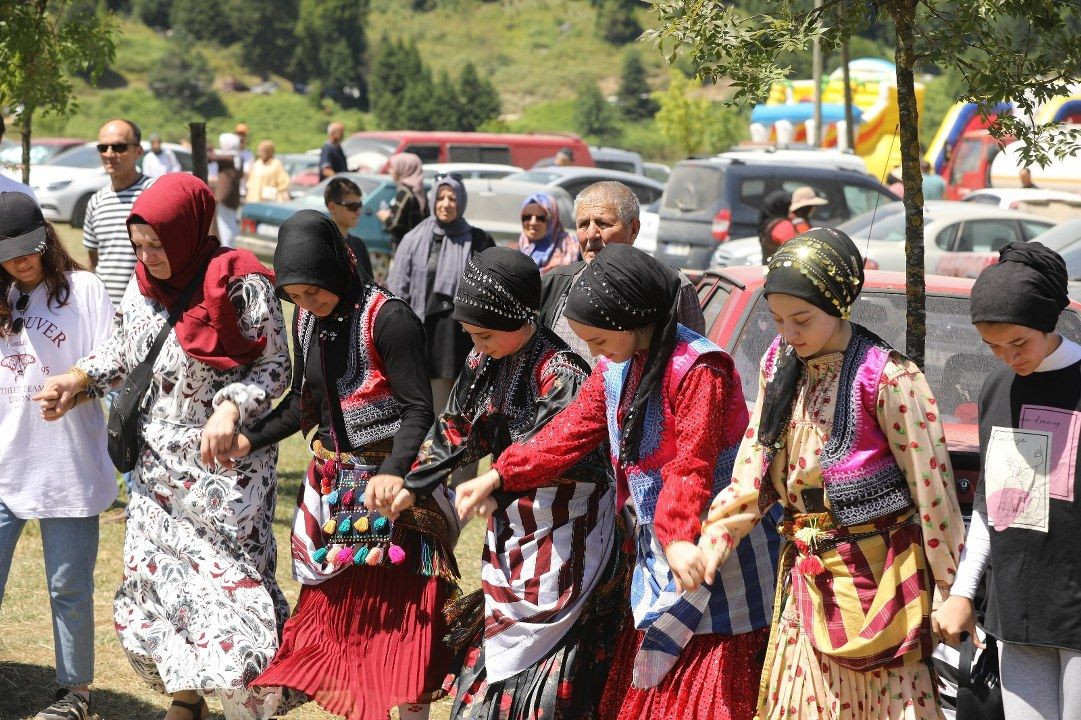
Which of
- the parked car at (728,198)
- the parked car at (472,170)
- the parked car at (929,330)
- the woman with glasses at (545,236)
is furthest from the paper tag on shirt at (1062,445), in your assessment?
the parked car at (472,170)

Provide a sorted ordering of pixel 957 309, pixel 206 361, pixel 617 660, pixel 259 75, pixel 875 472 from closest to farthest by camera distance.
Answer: pixel 875 472
pixel 617 660
pixel 206 361
pixel 957 309
pixel 259 75

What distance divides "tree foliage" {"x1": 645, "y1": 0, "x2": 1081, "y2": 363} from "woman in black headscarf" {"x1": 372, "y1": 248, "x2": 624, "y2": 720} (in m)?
1.14

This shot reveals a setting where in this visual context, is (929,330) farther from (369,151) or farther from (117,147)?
(369,151)

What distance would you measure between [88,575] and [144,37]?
68.1 meters

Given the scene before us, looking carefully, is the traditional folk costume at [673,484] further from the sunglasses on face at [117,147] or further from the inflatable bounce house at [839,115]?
the inflatable bounce house at [839,115]

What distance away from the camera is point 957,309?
18.7 ft

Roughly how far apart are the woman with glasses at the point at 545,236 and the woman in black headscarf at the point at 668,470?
379 cm

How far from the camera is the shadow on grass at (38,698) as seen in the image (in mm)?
5242

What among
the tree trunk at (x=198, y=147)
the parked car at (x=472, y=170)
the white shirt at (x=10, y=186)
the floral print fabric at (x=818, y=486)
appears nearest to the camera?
the floral print fabric at (x=818, y=486)

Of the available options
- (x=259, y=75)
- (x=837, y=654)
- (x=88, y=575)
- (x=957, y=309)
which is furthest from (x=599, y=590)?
(x=259, y=75)

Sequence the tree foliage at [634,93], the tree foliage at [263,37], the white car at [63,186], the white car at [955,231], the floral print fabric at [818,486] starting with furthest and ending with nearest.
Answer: the tree foliage at [263,37], the tree foliage at [634,93], the white car at [63,186], the white car at [955,231], the floral print fabric at [818,486]

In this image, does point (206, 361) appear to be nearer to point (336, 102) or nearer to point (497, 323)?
point (497, 323)

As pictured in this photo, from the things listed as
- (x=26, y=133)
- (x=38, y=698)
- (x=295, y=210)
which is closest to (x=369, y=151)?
(x=295, y=210)

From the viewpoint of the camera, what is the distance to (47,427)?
4.90 meters
